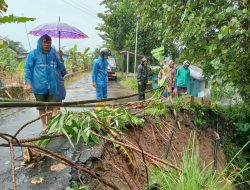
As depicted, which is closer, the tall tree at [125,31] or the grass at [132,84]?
the grass at [132,84]

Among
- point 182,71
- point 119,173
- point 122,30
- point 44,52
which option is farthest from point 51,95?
point 122,30

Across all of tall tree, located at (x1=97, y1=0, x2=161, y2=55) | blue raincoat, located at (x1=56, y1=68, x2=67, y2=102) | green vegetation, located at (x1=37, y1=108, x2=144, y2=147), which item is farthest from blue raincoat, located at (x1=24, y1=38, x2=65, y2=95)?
tall tree, located at (x1=97, y1=0, x2=161, y2=55)

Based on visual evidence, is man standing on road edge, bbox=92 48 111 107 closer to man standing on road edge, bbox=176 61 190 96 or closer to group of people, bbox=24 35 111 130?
group of people, bbox=24 35 111 130

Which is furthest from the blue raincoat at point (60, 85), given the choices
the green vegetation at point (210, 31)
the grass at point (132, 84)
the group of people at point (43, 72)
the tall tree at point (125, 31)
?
the tall tree at point (125, 31)

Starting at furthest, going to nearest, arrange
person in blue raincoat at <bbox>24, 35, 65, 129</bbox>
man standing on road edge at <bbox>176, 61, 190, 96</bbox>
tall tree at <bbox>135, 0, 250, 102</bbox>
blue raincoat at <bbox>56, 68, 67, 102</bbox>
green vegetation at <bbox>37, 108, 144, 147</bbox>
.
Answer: man standing on road edge at <bbox>176, 61, 190, 96</bbox> < blue raincoat at <bbox>56, 68, 67, 102</bbox> < tall tree at <bbox>135, 0, 250, 102</bbox> < person in blue raincoat at <bbox>24, 35, 65, 129</bbox> < green vegetation at <bbox>37, 108, 144, 147</bbox>

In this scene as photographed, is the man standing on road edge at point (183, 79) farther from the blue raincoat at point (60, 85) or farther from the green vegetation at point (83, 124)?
the green vegetation at point (83, 124)

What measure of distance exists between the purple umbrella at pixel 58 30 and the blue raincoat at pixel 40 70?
4.09 ft

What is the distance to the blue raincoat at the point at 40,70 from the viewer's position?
17.5 feet

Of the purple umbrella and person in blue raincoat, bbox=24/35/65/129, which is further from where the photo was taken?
the purple umbrella

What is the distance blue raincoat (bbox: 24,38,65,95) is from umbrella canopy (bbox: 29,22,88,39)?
1245 mm

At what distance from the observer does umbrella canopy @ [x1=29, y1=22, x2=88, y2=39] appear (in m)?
6.54

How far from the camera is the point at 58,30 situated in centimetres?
654

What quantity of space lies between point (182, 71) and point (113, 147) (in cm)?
837

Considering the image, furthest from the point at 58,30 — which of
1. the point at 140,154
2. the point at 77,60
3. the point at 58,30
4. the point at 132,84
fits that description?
the point at 77,60
